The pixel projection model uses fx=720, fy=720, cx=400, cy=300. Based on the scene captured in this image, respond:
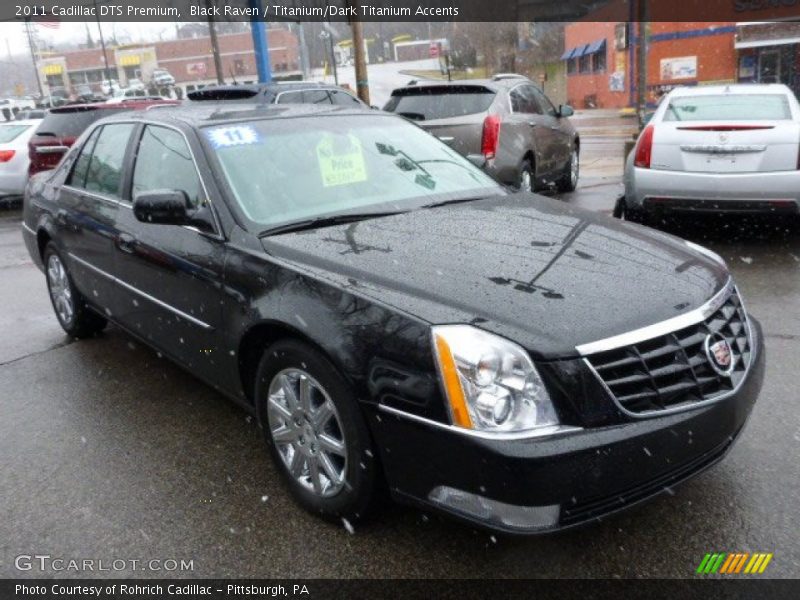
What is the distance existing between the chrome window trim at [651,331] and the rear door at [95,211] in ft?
9.55

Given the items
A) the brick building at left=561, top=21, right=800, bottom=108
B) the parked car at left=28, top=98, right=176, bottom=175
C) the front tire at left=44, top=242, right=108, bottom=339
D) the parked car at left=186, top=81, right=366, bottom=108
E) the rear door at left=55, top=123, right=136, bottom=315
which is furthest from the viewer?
the brick building at left=561, top=21, right=800, bottom=108

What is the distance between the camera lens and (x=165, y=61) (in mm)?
81438

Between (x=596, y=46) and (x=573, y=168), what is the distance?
28.0 metres

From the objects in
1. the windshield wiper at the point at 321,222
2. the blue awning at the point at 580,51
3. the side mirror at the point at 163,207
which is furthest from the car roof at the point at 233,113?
the blue awning at the point at 580,51

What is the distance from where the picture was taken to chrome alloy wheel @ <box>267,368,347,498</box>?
2695 millimetres

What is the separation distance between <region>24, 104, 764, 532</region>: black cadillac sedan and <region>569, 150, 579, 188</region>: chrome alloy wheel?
22.6 feet

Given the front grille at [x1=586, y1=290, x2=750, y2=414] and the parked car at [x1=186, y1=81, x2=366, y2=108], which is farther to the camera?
the parked car at [x1=186, y1=81, x2=366, y2=108]

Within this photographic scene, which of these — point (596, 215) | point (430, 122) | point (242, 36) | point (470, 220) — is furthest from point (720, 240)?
point (242, 36)

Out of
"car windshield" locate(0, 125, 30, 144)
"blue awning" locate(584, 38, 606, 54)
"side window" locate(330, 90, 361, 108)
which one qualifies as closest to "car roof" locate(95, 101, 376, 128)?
"side window" locate(330, 90, 361, 108)

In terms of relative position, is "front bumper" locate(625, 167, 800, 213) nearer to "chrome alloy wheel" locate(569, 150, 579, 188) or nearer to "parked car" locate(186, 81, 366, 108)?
"chrome alloy wheel" locate(569, 150, 579, 188)

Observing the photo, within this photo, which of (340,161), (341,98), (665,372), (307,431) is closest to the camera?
(665,372)

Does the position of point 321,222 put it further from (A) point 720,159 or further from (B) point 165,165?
(A) point 720,159

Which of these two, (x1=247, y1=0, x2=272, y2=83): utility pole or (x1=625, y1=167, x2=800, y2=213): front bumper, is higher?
(x1=247, y1=0, x2=272, y2=83): utility pole

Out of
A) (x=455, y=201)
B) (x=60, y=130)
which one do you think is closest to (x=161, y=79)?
(x=60, y=130)
